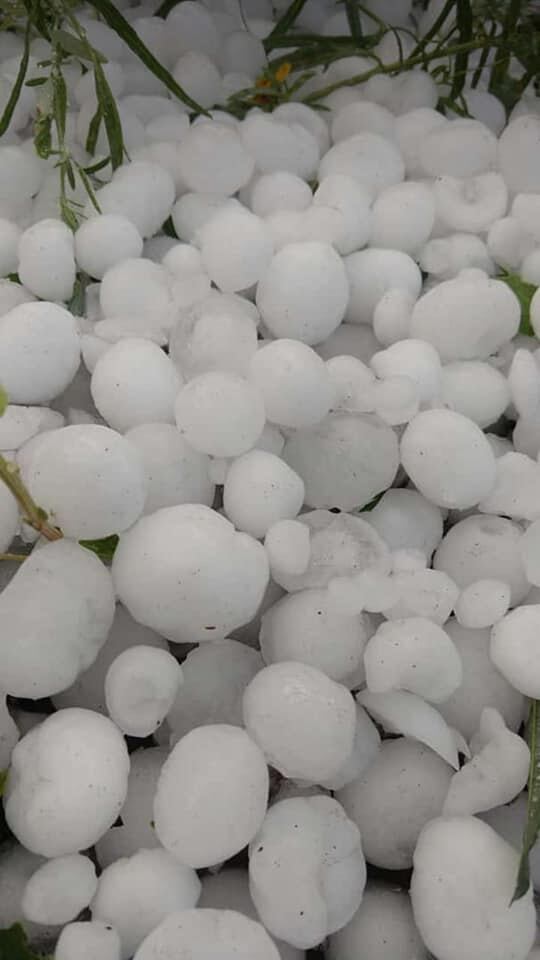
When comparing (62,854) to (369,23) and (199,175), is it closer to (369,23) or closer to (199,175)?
(199,175)

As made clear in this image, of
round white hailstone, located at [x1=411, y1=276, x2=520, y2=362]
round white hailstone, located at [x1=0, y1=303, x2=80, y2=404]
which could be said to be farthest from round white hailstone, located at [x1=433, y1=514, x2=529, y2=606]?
round white hailstone, located at [x1=0, y1=303, x2=80, y2=404]

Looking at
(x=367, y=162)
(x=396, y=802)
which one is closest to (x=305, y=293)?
(x=367, y=162)

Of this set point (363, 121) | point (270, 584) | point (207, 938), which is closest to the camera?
point (207, 938)

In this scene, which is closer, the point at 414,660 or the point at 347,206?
the point at 414,660

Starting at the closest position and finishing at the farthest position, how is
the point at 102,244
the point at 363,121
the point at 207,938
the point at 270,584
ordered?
the point at 207,938, the point at 270,584, the point at 102,244, the point at 363,121

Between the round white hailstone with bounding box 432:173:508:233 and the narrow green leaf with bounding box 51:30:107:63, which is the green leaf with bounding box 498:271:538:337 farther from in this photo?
the narrow green leaf with bounding box 51:30:107:63


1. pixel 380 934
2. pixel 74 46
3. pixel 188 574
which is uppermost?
pixel 74 46

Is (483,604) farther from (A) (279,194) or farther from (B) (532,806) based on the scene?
(A) (279,194)
